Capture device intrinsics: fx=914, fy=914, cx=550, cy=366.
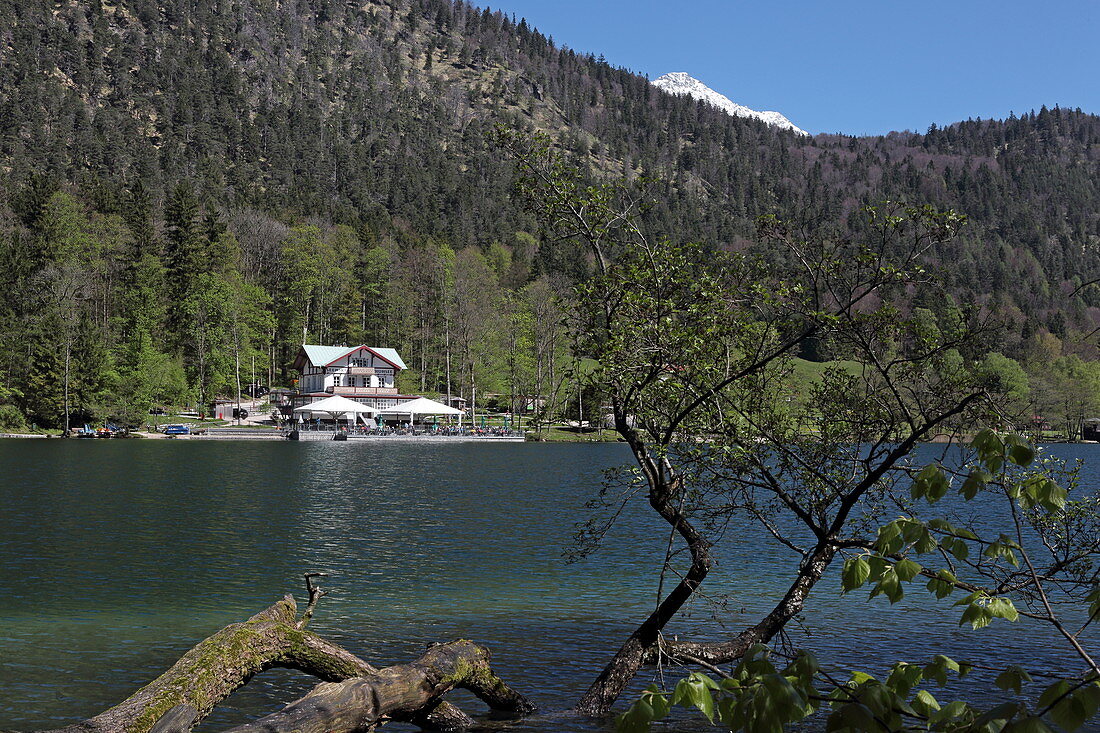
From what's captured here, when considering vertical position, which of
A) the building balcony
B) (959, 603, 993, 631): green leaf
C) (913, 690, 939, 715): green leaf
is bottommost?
(913, 690, 939, 715): green leaf

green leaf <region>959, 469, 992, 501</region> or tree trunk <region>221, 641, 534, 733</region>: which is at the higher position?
→ green leaf <region>959, 469, 992, 501</region>

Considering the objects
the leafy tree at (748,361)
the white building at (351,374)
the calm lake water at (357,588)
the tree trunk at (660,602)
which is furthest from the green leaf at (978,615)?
the white building at (351,374)

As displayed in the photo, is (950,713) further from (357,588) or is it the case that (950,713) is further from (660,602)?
(357,588)

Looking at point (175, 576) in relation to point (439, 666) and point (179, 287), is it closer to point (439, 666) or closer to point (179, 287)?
point (439, 666)

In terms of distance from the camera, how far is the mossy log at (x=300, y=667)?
303 inches

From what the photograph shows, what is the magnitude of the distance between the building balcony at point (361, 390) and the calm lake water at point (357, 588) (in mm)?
57683

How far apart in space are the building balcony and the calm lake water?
57683 millimetres

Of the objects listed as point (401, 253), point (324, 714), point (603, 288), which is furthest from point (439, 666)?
point (401, 253)

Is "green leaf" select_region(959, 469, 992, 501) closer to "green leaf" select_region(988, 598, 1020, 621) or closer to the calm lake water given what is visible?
"green leaf" select_region(988, 598, 1020, 621)

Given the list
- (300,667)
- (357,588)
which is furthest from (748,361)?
(357,588)

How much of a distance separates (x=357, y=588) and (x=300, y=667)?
10190mm

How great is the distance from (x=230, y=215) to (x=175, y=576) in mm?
112429

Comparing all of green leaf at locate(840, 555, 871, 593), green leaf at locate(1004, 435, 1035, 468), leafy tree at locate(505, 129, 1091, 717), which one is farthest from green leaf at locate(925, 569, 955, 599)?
leafy tree at locate(505, 129, 1091, 717)

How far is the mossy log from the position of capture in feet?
25.3
